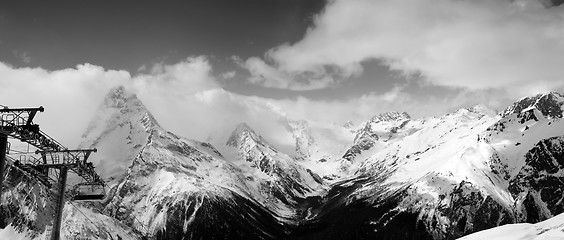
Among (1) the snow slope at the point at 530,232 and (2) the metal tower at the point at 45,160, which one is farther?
(1) the snow slope at the point at 530,232

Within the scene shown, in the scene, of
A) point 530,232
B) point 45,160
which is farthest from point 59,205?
point 530,232

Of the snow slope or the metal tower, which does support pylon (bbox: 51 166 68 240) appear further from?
the snow slope

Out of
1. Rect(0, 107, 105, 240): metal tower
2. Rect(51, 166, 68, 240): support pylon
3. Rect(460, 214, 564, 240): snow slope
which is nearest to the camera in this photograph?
Rect(0, 107, 105, 240): metal tower

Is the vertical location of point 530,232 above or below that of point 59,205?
below

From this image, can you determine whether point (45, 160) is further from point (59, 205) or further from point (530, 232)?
point (530, 232)

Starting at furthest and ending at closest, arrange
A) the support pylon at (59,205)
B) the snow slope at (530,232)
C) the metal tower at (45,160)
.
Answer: the snow slope at (530,232)
the support pylon at (59,205)
the metal tower at (45,160)

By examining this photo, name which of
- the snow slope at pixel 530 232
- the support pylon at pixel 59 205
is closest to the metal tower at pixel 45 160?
the support pylon at pixel 59 205

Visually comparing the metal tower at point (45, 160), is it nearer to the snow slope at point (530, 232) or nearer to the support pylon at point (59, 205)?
the support pylon at point (59, 205)

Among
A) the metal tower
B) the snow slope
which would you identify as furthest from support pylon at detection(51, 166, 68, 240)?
the snow slope

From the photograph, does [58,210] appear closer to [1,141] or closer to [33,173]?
[33,173]

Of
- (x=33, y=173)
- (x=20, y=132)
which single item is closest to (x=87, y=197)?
(x=33, y=173)

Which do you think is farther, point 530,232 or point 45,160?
point 530,232

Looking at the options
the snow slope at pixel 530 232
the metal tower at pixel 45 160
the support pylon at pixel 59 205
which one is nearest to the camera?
the metal tower at pixel 45 160

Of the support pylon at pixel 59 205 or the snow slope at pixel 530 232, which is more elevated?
the support pylon at pixel 59 205
